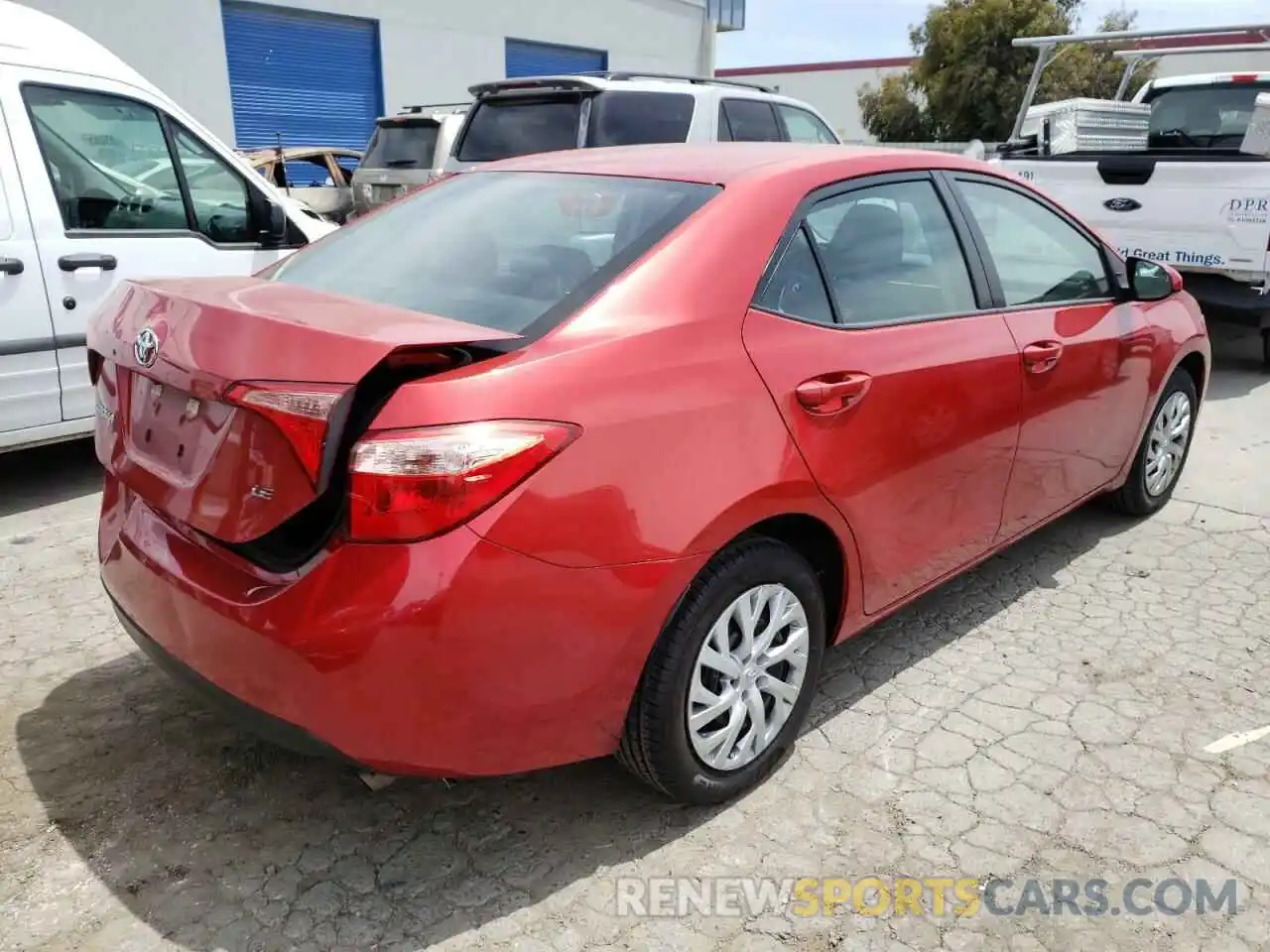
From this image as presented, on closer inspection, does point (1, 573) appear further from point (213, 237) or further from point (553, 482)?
point (553, 482)

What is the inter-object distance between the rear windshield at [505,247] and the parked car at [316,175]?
21.8 feet

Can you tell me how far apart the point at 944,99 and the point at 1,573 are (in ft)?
93.9

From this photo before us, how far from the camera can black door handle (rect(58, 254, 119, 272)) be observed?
4562mm

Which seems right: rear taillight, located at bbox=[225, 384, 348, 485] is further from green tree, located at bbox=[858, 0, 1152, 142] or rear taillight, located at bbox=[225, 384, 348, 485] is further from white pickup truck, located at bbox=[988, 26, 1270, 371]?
green tree, located at bbox=[858, 0, 1152, 142]

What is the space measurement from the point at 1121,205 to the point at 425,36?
1422 centimetres

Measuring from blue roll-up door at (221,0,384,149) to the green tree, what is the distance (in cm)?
1677

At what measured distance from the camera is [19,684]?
3158 mm

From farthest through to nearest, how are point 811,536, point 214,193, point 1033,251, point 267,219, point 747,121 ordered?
point 747,121 → point 267,219 → point 214,193 → point 1033,251 → point 811,536

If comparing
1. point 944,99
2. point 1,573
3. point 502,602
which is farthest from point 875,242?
point 944,99

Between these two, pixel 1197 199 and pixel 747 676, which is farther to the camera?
pixel 1197 199

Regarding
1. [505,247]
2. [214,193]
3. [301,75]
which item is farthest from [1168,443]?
[301,75]

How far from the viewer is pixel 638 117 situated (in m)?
7.69

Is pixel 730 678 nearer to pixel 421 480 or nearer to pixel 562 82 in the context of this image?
pixel 421 480
